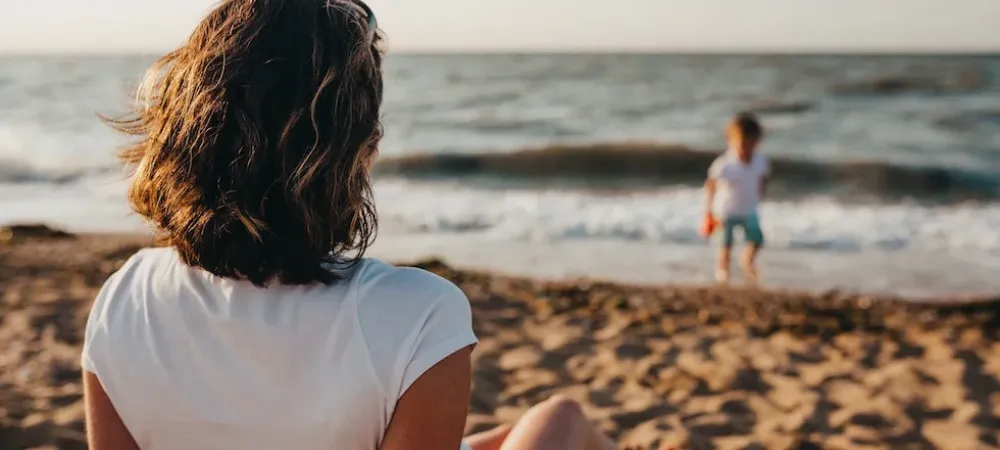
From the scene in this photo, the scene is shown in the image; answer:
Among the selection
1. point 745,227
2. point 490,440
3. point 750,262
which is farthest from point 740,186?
point 490,440

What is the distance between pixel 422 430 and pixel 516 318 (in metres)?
3.80

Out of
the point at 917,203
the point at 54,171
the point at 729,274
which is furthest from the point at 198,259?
the point at 54,171

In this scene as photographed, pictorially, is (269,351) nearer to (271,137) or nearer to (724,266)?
(271,137)

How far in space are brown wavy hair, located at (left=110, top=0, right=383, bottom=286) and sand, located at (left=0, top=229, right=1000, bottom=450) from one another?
7.74 feet

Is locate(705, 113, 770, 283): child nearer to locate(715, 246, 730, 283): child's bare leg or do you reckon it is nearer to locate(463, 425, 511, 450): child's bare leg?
locate(715, 246, 730, 283): child's bare leg

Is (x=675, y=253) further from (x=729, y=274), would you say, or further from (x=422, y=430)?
(x=422, y=430)

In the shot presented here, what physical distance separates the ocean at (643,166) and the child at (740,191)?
12.9 inches

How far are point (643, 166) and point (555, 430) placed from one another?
14068 mm

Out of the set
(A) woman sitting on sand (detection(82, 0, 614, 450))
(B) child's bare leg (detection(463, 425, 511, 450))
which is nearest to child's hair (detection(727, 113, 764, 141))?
(B) child's bare leg (detection(463, 425, 511, 450))

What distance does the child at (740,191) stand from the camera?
6789 mm

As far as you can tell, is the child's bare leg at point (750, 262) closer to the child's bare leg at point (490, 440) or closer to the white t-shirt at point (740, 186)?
the white t-shirt at point (740, 186)

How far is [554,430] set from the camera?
6.26 feet

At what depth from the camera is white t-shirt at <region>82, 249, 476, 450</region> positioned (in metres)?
1.26

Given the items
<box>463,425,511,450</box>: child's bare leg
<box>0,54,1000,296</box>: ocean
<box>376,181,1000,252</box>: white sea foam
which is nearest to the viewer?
<box>463,425,511,450</box>: child's bare leg
